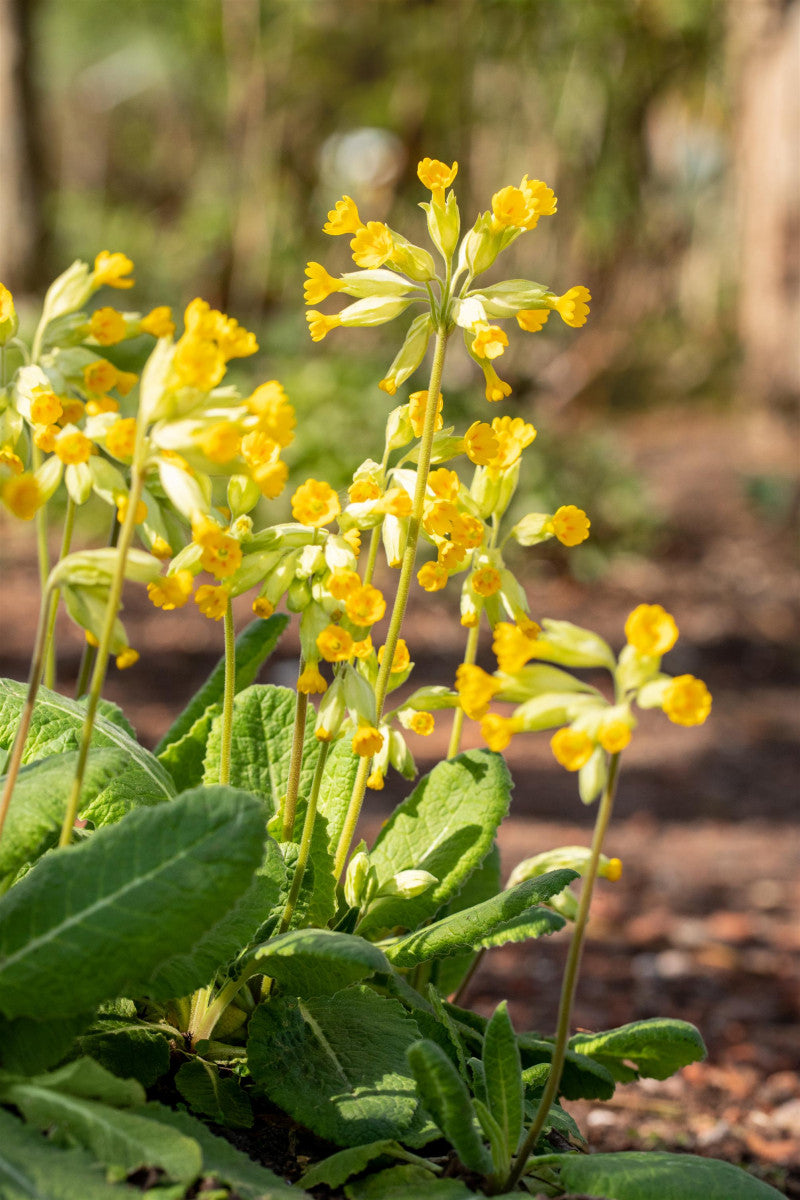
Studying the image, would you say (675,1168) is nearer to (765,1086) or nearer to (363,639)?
(363,639)

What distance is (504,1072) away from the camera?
1.38 meters

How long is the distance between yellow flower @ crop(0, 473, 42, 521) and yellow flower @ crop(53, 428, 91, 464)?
49mm

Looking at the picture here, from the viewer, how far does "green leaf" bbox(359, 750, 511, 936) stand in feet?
5.60

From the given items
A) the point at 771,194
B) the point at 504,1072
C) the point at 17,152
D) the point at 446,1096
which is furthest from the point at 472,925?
the point at 771,194

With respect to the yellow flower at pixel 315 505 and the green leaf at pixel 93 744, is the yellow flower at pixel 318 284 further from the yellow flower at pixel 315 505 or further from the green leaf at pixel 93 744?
the green leaf at pixel 93 744

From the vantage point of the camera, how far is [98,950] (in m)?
1.23

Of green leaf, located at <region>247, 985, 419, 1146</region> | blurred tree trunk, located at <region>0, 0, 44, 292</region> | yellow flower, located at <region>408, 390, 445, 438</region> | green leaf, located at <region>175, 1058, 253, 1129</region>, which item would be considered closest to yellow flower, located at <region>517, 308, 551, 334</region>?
yellow flower, located at <region>408, 390, 445, 438</region>

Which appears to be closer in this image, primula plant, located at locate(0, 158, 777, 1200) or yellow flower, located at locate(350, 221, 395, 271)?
primula plant, located at locate(0, 158, 777, 1200)

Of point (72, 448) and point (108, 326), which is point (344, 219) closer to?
point (108, 326)

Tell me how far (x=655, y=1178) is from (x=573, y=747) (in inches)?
20.9

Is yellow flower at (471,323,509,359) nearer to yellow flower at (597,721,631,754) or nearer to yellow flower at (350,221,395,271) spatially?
yellow flower at (350,221,395,271)

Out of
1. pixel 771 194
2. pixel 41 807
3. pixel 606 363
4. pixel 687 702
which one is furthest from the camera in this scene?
pixel 606 363

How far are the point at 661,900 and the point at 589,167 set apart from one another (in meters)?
9.08

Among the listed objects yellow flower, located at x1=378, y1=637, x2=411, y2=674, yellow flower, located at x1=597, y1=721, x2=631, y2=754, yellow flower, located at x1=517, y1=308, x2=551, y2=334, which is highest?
yellow flower, located at x1=517, y1=308, x2=551, y2=334
